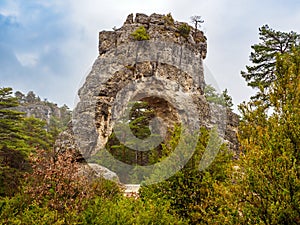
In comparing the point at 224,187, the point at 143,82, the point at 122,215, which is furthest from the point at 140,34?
the point at 224,187

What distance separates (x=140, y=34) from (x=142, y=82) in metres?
3.32

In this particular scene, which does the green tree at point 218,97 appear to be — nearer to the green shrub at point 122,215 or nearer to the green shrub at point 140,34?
the green shrub at point 140,34

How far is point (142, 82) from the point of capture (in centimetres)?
1966

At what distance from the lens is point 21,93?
65125 millimetres

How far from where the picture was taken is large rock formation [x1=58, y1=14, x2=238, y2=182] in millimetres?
18344

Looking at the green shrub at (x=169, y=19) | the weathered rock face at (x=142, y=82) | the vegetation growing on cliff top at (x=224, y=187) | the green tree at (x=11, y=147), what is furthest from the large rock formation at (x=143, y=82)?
the vegetation growing on cliff top at (x=224, y=187)

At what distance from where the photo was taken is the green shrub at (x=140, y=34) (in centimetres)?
2027

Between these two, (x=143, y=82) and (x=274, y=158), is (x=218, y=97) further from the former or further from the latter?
(x=274, y=158)

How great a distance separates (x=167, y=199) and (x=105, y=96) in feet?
36.1

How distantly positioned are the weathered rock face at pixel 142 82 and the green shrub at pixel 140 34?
0.24m

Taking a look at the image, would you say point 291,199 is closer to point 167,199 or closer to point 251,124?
point 251,124

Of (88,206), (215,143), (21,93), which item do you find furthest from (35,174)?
(21,93)

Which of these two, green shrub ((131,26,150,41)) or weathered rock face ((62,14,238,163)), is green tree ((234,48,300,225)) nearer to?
weathered rock face ((62,14,238,163))

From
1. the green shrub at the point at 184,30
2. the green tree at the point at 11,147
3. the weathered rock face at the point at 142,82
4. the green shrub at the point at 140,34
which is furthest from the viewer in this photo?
the green shrub at the point at 184,30
